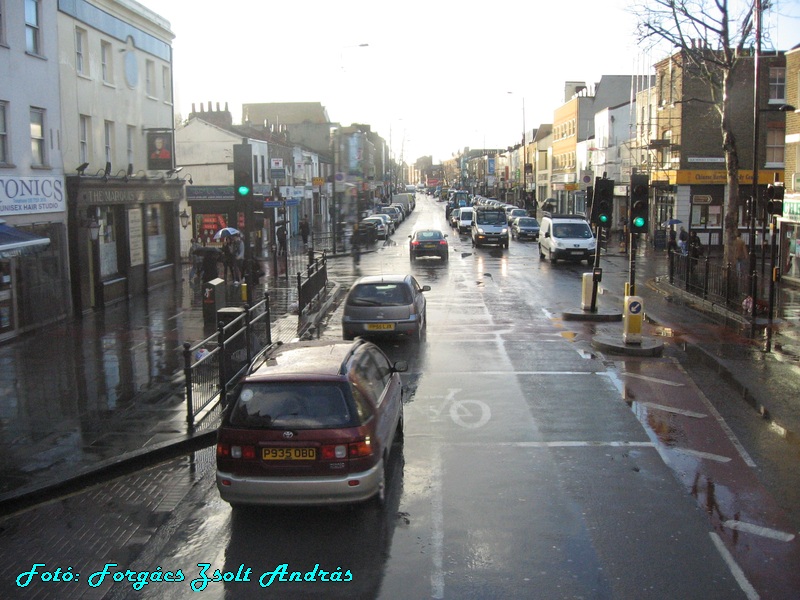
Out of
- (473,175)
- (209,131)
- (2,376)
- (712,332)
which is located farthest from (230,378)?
(473,175)

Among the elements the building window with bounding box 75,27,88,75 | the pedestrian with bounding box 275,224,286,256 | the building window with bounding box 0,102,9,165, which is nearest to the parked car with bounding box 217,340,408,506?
the building window with bounding box 0,102,9,165

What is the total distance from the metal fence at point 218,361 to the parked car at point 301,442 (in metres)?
2.97

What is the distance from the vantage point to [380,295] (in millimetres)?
17078

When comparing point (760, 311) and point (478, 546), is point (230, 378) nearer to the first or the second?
point (478, 546)

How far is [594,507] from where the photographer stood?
818cm

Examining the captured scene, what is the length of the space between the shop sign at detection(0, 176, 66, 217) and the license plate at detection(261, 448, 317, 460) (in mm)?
13008

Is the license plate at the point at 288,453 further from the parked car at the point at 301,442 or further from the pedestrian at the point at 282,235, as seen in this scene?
the pedestrian at the point at 282,235

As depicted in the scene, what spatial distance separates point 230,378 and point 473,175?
558ft

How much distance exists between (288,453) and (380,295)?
978 cm

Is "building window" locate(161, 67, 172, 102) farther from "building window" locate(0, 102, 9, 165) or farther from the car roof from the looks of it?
the car roof

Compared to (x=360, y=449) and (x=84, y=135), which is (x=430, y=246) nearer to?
(x=84, y=135)

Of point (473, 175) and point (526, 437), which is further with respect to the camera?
point (473, 175)

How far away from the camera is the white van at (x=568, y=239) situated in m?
34.7

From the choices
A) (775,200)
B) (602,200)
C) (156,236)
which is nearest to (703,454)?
(602,200)
